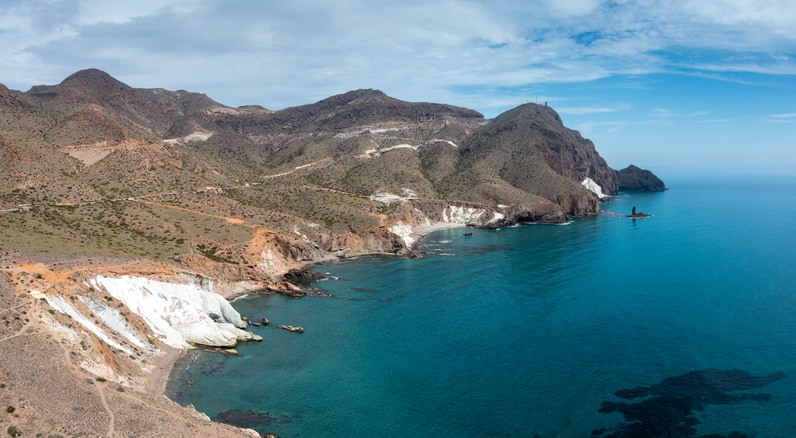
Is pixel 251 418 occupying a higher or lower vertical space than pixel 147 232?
lower

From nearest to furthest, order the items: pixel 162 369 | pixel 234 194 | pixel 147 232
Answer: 1. pixel 162 369
2. pixel 147 232
3. pixel 234 194

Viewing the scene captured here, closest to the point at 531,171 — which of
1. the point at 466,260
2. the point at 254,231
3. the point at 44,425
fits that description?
the point at 466,260

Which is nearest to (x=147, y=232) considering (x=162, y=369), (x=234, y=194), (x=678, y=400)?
(x=162, y=369)

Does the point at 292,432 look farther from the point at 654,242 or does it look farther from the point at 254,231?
the point at 654,242

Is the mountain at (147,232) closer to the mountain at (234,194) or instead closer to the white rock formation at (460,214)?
the white rock formation at (460,214)

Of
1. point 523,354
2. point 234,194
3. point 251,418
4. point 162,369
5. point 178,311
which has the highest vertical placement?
point 234,194

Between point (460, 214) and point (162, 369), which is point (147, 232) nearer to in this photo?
point (162, 369)
